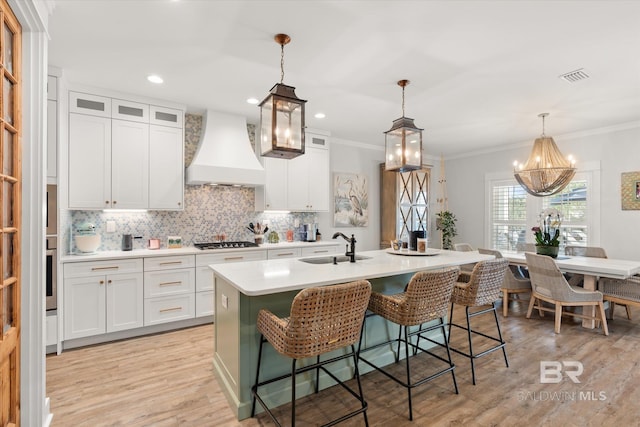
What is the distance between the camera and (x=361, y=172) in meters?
6.04

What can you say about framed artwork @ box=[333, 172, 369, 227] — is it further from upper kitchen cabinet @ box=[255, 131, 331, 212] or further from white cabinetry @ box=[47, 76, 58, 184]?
white cabinetry @ box=[47, 76, 58, 184]

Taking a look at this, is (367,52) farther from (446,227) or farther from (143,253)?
(446,227)

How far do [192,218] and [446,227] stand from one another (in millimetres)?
5034

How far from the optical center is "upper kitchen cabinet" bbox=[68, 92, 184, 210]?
336 cm

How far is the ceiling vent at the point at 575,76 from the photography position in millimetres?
3014

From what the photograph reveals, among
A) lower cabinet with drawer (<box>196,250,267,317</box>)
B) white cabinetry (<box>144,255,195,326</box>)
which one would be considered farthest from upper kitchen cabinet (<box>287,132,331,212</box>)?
white cabinetry (<box>144,255,195,326</box>)

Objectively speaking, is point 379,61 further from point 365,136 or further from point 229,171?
point 365,136

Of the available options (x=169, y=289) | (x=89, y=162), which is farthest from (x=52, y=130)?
(x=169, y=289)

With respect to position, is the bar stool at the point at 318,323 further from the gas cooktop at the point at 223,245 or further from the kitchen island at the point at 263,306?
the gas cooktop at the point at 223,245

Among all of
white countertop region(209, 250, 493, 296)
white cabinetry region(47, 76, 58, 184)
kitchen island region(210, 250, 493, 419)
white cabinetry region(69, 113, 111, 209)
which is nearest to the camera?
white countertop region(209, 250, 493, 296)

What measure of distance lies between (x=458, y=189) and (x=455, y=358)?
4.75 m

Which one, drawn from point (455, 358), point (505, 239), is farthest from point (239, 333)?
point (505, 239)

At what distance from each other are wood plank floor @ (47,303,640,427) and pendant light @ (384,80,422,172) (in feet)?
5.92

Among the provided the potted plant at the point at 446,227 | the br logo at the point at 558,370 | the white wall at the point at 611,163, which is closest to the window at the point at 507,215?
the white wall at the point at 611,163
